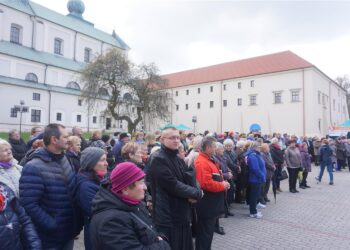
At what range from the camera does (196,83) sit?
52.8 metres

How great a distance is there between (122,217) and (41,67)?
42.3 metres

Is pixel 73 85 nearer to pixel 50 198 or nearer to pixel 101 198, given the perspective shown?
pixel 50 198

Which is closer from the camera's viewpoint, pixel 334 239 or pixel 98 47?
pixel 334 239

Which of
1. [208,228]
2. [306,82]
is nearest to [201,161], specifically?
[208,228]

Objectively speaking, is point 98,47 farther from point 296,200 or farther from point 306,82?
point 296,200

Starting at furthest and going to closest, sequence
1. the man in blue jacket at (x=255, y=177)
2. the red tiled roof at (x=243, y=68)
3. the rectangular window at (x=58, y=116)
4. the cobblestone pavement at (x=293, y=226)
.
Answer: the red tiled roof at (x=243, y=68) < the rectangular window at (x=58, y=116) < the man in blue jacket at (x=255, y=177) < the cobblestone pavement at (x=293, y=226)

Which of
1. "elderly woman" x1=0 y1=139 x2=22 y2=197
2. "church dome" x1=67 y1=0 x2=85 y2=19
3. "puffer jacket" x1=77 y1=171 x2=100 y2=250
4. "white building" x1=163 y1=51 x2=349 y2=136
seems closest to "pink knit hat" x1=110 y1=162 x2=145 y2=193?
"puffer jacket" x1=77 y1=171 x2=100 y2=250

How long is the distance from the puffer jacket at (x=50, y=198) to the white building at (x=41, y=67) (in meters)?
28.7

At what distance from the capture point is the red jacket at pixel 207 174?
4004 mm

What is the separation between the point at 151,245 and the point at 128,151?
2353 millimetres

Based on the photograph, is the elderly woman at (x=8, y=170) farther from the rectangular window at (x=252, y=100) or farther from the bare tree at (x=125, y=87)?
A: the rectangular window at (x=252, y=100)

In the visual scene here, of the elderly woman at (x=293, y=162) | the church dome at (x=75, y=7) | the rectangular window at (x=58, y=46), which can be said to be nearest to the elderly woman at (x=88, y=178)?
the elderly woman at (x=293, y=162)

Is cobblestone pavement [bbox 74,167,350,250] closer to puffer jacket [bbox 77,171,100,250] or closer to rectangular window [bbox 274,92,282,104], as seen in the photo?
puffer jacket [bbox 77,171,100,250]

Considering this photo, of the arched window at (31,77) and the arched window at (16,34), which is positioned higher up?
the arched window at (16,34)
